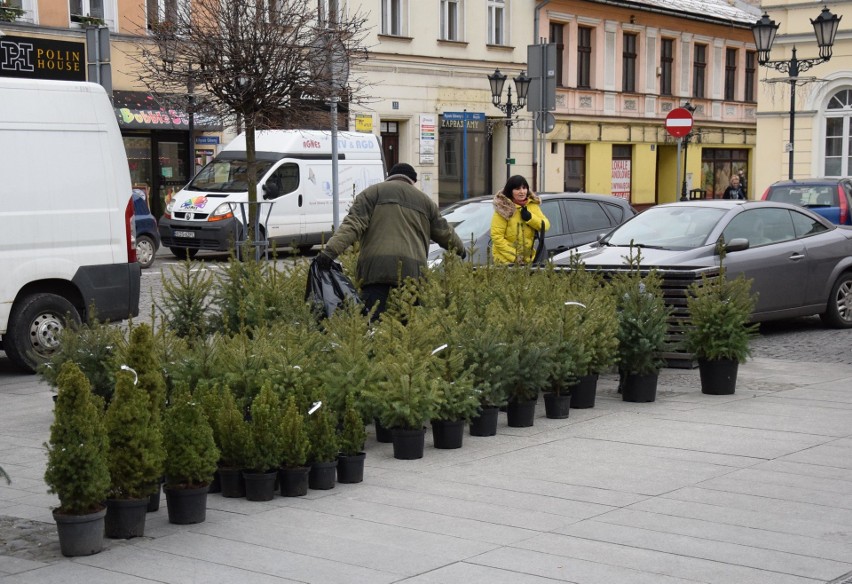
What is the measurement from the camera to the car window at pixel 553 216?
16.2m

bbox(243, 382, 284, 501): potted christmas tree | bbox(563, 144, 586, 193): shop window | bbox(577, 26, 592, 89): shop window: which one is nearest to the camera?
bbox(243, 382, 284, 501): potted christmas tree

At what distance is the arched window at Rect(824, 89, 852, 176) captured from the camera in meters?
35.3

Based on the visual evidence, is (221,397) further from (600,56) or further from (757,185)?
(600,56)

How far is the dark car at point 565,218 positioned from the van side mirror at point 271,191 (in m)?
10.1

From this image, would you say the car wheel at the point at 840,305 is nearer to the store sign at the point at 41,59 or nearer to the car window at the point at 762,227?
the car window at the point at 762,227

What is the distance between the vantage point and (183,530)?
6.40 meters

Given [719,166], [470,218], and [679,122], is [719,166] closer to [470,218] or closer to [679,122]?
[679,122]

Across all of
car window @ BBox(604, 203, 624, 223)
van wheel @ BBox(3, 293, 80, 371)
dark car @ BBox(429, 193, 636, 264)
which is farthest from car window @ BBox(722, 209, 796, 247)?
van wheel @ BBox(3, 293, 80, 371)

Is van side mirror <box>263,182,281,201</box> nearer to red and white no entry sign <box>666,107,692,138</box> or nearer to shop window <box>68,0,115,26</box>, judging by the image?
shop window <box>68,0,115,26</box>

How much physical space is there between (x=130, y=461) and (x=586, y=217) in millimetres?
11060

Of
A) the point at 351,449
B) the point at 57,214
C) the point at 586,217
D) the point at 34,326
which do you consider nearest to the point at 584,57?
the point at 586,217

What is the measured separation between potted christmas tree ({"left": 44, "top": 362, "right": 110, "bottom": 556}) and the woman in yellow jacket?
7030mm

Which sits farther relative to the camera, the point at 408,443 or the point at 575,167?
the point at 575,167

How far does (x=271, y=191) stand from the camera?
26688 millimetres
